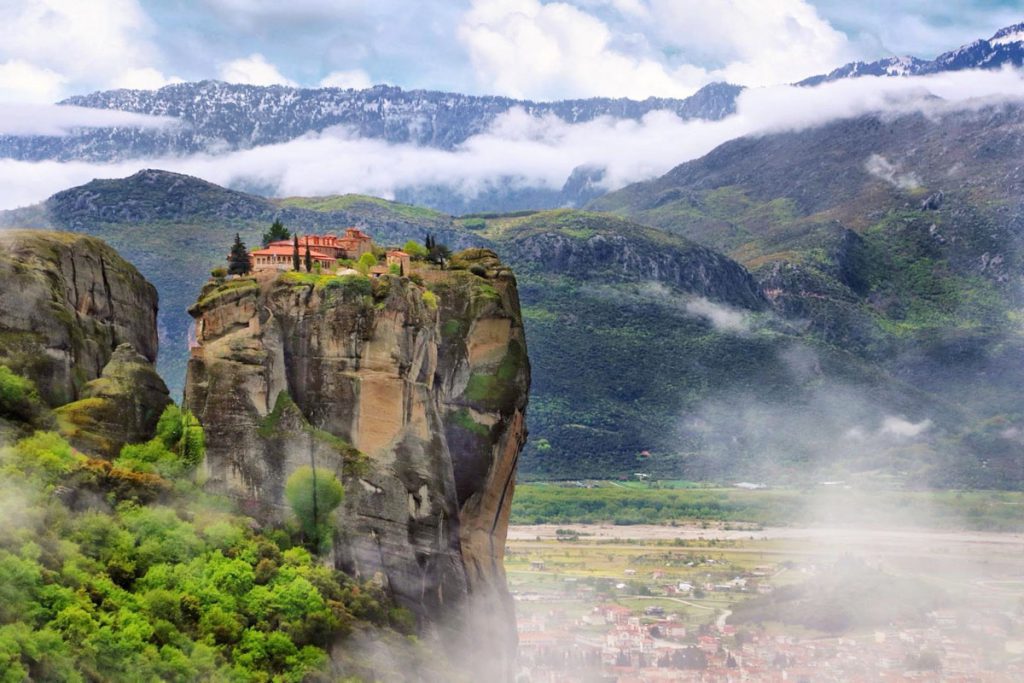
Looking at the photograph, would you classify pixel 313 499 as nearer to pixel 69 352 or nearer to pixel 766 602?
pixel 69 352

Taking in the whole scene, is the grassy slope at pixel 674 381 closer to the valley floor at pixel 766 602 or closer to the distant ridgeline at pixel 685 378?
the distant ridgeline at pixel 685 378

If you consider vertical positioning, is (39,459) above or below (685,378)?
above

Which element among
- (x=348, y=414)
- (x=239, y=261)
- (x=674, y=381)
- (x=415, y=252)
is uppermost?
(x=415, y=252)

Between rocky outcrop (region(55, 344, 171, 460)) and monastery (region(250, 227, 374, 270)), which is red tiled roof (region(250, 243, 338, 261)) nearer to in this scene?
monastery (region(250, 227, 374, 270))

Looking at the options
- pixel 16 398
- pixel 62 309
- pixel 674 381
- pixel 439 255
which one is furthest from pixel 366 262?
pixel 674 381

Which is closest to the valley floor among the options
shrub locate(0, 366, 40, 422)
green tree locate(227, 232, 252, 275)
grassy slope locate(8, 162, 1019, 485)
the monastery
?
the monastery

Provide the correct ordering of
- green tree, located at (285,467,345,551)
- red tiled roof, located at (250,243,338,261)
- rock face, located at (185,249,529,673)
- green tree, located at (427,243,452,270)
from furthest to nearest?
1. green tree, located at (427,243,452,270)
2. red tiled roof, located at (250,243,338,261)
3. rock face, located at (185,249,529,673)
4. green tree, located at (285,467,345,551)
